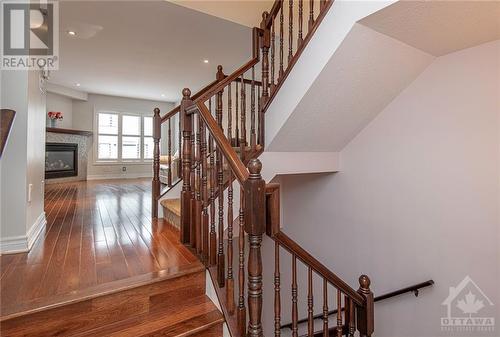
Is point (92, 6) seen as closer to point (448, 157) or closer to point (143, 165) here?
point (448, 157)

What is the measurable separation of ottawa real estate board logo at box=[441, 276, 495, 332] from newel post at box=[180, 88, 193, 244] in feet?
7.02

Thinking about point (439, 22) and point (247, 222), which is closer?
point (247, 222)

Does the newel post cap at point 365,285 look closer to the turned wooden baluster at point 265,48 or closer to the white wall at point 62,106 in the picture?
the turned wooden baluster at point 265,48

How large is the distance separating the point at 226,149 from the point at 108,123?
7.69 metres

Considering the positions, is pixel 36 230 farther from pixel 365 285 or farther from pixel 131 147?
pixel 131 147

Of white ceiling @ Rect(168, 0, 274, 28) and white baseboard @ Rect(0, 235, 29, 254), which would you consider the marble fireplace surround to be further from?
white baseboard @ Rect(0, 235, 29, 254)

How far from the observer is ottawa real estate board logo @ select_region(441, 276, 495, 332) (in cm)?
188

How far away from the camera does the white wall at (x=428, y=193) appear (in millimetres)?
1857

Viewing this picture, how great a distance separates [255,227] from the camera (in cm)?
125

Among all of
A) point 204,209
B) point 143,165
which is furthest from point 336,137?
point 143,165

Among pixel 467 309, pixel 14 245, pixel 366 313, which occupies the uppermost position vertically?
pixel 14 245

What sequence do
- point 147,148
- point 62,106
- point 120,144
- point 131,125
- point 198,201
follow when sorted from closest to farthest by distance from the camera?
point 198,201
point 62,106
point 120,144
point 131,125
point 147,148

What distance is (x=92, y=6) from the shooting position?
10.5 feet

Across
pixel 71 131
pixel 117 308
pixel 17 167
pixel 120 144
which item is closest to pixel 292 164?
pixel 117 308
